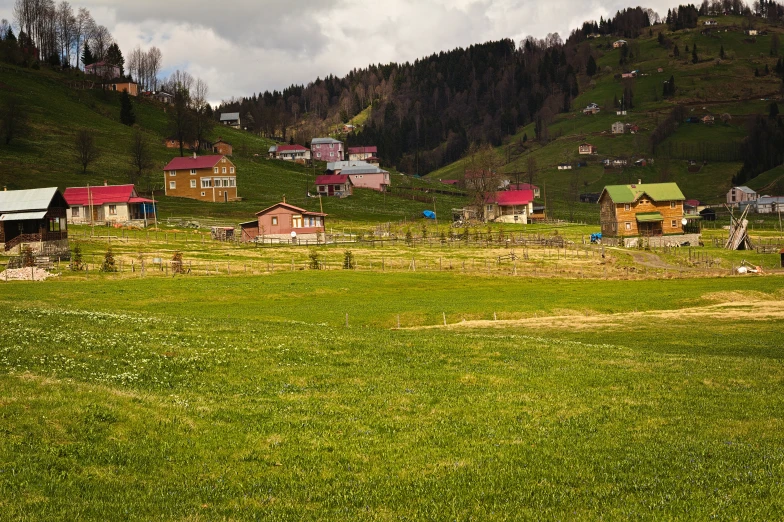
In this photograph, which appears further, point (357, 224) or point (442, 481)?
point (357, 224)

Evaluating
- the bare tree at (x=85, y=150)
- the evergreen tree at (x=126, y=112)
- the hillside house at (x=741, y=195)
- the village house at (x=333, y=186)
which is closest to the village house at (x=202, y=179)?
the bare tree at (x=85, y=150)

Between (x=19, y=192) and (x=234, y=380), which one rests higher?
(x=19, y=192)

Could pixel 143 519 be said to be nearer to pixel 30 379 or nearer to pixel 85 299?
pixel 30 379

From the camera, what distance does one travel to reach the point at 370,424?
17.8 meters

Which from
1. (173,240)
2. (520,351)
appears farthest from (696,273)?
(173,240)

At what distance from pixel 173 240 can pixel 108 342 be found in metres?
75.6

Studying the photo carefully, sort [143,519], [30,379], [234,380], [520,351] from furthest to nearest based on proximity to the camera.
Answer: [520,351] < [234,380] < [30,379] < [143,519]

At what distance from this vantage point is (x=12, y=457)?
1338 cm

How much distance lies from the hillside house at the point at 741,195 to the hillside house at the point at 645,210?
83.8 m

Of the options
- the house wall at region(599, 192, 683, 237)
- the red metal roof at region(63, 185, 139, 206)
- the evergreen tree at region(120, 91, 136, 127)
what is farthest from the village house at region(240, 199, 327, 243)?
the evergreen tree at region(120, 91, 136, 127)

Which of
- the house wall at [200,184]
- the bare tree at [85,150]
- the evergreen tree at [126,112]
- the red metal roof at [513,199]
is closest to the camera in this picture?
the bare tree at [85,150]

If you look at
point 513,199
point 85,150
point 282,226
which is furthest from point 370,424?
point 85,150

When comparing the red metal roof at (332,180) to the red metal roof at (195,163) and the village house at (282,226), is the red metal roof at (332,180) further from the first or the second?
the village house at (282,226)

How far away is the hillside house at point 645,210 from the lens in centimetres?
12038
